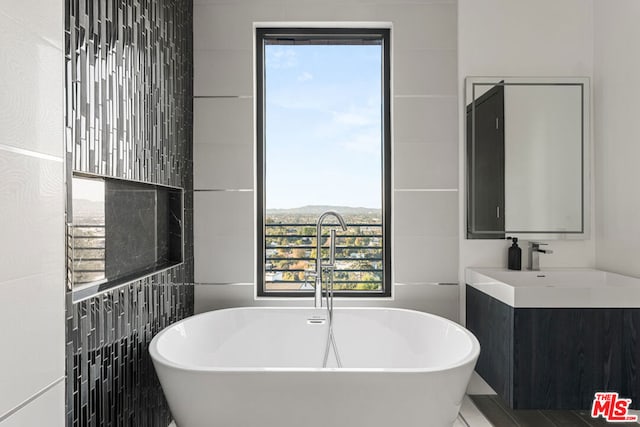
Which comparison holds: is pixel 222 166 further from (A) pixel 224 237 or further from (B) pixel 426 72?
(B) pixel 426 72

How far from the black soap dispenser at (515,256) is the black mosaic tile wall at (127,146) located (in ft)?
6.63

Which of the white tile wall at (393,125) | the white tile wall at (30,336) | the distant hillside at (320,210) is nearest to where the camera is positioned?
the white tile wall at (30,336)

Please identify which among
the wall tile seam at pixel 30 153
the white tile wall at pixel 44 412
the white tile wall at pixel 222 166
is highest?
the white tile wall at pixel 222 166

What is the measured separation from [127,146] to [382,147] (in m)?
1.65

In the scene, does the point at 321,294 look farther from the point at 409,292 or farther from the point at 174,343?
the point at 174,343

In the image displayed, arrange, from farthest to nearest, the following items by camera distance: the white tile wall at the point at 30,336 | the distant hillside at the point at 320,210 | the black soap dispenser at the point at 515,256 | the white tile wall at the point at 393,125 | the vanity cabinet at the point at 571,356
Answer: the distant hillside at the point at 320,210, the white tile wall at the point at 393,125, the black soap dispenser at the point at 515,256, the vanity cabinet at the point at 571,356, the white tile wall at the point at 30,336

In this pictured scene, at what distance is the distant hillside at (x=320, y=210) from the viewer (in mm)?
3004

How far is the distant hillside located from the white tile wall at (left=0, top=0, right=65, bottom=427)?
1723mm

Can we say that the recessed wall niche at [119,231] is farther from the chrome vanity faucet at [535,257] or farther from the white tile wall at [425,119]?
the chrome vanity faucet at [535,257]

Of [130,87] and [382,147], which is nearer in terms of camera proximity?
[130,87]

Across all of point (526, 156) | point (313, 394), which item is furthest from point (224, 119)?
point (526, 156)

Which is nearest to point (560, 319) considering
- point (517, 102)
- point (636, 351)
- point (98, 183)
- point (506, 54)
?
point (636, 351)

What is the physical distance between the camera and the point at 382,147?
9.89ft

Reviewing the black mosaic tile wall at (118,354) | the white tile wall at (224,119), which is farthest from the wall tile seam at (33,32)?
the white tile wall at (224,119)
